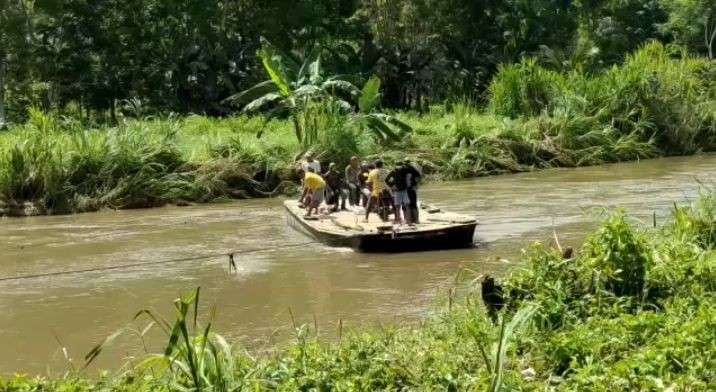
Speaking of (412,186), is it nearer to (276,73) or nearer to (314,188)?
(314,188)

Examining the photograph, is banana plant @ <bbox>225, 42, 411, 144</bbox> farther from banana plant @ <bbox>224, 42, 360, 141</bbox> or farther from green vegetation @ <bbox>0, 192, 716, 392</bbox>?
green vegetation @ <bbox>0, 192, 716, 392</bbox>

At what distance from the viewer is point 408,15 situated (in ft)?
104

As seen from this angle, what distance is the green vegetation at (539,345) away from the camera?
207 inches

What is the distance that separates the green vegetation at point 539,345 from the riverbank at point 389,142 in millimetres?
11859

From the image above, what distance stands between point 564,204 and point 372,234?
598cm

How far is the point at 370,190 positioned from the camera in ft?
45.4

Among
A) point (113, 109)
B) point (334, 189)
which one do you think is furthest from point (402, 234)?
point (113, 109)

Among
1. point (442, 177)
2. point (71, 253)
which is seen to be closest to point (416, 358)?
point (71, 253)

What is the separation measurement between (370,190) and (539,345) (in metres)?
7.72

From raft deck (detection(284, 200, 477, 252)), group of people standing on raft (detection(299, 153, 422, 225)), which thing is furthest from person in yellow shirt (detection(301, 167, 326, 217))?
raft deck (detection(284, 200, 477, 252))

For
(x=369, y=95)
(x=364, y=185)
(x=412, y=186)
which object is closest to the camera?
(x=412, y=186)

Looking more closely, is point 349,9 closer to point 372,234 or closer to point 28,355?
point 372,234

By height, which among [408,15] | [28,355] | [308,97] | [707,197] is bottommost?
[28,355]

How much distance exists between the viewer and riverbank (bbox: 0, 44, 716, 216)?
735 inches
